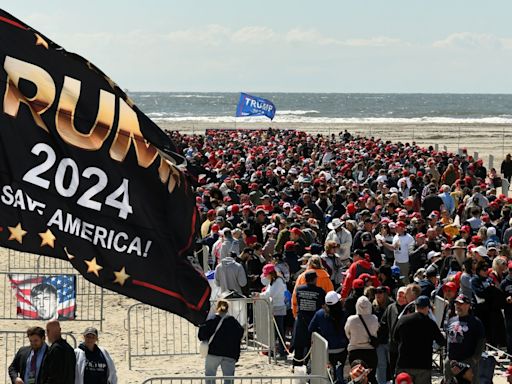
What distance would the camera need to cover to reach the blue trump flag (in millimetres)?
44188

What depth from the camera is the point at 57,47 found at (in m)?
6.59

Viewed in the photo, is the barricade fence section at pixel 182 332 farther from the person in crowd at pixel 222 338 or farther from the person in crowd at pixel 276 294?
the person in crowd at pixel 222 338

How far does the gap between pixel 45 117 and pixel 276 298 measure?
266 inches

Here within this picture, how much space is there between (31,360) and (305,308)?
3494 millimetres

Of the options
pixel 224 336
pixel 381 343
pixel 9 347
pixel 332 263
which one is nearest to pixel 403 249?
pixel 332 263

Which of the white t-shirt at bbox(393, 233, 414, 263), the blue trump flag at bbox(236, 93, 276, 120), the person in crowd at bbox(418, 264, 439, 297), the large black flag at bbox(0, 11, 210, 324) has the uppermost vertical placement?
the blue trump flag at bbox(236, 93, 276, 120)

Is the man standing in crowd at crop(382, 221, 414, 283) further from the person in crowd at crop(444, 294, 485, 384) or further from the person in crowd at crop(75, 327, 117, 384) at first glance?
the person in crowd at crop(75, 327, 117, 384)

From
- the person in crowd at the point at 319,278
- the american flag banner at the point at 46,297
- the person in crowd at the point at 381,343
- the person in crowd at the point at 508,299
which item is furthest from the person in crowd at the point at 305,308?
the american flag banner at the point at 46,297

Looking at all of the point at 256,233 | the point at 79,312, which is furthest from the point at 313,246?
the point at 79,312

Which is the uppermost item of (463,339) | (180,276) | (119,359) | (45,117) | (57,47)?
(57,47)

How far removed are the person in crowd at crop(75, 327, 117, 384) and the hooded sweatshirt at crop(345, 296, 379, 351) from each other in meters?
2.52

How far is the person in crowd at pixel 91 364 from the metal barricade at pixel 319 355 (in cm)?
206

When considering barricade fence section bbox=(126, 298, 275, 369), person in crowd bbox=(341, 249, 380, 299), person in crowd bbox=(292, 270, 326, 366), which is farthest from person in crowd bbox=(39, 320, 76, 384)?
person in crowd bbox=(341, 249, 380, 299)

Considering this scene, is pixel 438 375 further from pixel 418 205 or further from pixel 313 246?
pixel 418 205
